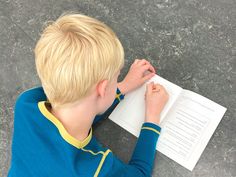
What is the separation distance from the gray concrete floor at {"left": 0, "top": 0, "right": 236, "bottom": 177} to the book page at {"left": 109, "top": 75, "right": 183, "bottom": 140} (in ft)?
0.09

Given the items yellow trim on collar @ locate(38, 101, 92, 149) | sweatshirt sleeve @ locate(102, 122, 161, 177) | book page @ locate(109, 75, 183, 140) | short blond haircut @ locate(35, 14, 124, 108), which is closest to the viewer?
short blond haircut @ locate(35, 14, 124, 108)

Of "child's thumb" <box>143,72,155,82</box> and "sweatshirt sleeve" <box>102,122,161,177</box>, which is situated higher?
"child's thumb" <box>143,72,155,82</box>

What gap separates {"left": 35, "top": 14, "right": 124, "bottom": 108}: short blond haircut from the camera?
29.2 inches

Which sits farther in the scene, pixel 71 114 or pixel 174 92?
pixel 174 92

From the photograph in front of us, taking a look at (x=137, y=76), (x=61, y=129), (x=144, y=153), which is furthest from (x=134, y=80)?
(x=61, y=129)

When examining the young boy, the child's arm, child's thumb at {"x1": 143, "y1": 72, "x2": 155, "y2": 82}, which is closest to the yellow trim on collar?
the young boy

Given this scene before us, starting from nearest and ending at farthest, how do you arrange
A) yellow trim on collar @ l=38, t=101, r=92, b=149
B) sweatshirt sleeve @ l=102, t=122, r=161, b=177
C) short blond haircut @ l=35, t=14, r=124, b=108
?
short blond haircut @ l=35, t=14, r=124, b=108 < yellow trim on collar @ l=38, t=101, r=92, b=149 < sweatshirt sleeve @ l=102, t=122, r=161, b=177

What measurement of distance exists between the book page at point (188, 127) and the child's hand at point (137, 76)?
0.46 feet

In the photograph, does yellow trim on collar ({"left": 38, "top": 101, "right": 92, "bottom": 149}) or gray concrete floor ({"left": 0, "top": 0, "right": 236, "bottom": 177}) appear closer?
yellow trim on collar ({"left": 38, "top": 101, "right": 92, "bottom": 149})

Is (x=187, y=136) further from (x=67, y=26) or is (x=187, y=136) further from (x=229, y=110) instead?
(x=67, y=26)

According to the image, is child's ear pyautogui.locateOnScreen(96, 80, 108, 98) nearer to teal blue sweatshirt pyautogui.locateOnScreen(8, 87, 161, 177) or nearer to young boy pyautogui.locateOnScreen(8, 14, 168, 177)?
young boy pyautogui.locateOnScreen(8, 14, 168, 177)

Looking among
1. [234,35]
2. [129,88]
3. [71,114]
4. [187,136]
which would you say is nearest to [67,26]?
[71,114]

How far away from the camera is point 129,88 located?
1116 millimetres

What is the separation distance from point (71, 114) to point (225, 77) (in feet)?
1.86
